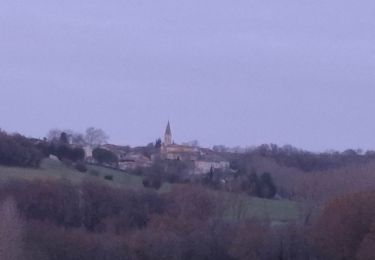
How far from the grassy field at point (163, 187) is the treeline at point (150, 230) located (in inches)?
87.9

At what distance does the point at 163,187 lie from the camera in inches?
2318

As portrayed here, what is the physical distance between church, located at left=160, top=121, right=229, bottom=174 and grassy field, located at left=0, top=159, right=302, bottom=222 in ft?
44.7

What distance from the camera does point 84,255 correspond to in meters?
40.9

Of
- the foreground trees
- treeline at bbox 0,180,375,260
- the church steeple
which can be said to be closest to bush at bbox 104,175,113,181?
treeline at bbox 0,180,375,260

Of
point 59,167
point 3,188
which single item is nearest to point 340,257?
point 3,188

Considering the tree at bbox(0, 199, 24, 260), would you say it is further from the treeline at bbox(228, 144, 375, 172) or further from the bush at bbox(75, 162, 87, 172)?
the treeline at bbox(228, 144, 375, 172)

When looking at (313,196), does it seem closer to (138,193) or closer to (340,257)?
(138,193)

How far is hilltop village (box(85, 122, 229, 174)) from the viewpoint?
73569 mm

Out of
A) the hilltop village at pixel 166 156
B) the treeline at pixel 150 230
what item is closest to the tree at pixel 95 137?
the hilltop village at pixel 166 156

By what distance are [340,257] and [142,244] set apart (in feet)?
21.5

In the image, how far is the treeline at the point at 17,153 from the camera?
58000 mm

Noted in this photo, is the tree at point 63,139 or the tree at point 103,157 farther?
the tree at point 63,139

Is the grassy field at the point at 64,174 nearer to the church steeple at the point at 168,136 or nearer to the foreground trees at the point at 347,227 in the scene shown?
the foreground trees at the point at 347,227

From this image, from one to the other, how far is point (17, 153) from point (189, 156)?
104 feet
